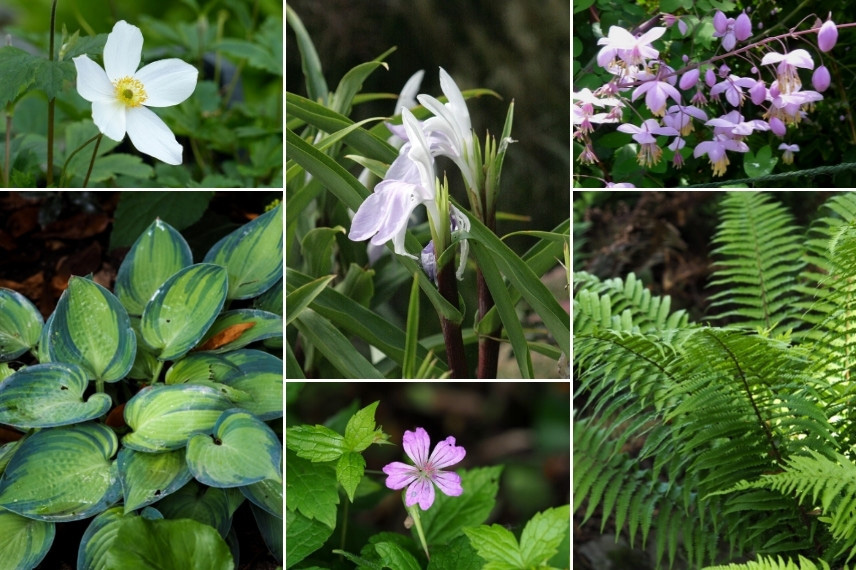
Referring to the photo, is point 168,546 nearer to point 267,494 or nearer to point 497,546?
point 267,494

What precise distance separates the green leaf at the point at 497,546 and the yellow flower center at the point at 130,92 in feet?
2.90

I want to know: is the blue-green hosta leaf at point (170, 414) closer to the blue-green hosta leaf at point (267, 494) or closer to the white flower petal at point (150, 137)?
the blue-green hosta leaf at point (267, 494)

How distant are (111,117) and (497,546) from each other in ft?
3.07

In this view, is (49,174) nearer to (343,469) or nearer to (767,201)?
(343,469)

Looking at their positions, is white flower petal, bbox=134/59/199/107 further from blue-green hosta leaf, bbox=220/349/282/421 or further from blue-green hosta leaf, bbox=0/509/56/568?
blue-green hosta leaf, bbox=0/509/56/568

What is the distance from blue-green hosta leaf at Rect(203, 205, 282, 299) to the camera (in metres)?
1.50

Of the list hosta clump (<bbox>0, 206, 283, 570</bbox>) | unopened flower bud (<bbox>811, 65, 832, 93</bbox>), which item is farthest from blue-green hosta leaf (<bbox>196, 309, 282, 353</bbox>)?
unopened flower bud (<bbox>811, 65, 832, 93</bbox>)

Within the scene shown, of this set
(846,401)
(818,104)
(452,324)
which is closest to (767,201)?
(818,104)

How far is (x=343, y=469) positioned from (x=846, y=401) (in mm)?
806

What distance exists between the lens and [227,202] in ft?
5.29

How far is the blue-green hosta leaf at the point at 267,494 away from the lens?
1.43m

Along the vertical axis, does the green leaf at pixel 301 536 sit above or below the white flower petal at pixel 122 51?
below

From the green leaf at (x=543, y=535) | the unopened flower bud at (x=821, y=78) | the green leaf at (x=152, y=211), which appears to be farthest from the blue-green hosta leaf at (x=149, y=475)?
the unopened flower bud at (x=821, y=78)

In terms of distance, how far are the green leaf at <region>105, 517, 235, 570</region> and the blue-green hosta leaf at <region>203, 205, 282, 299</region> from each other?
40cm
